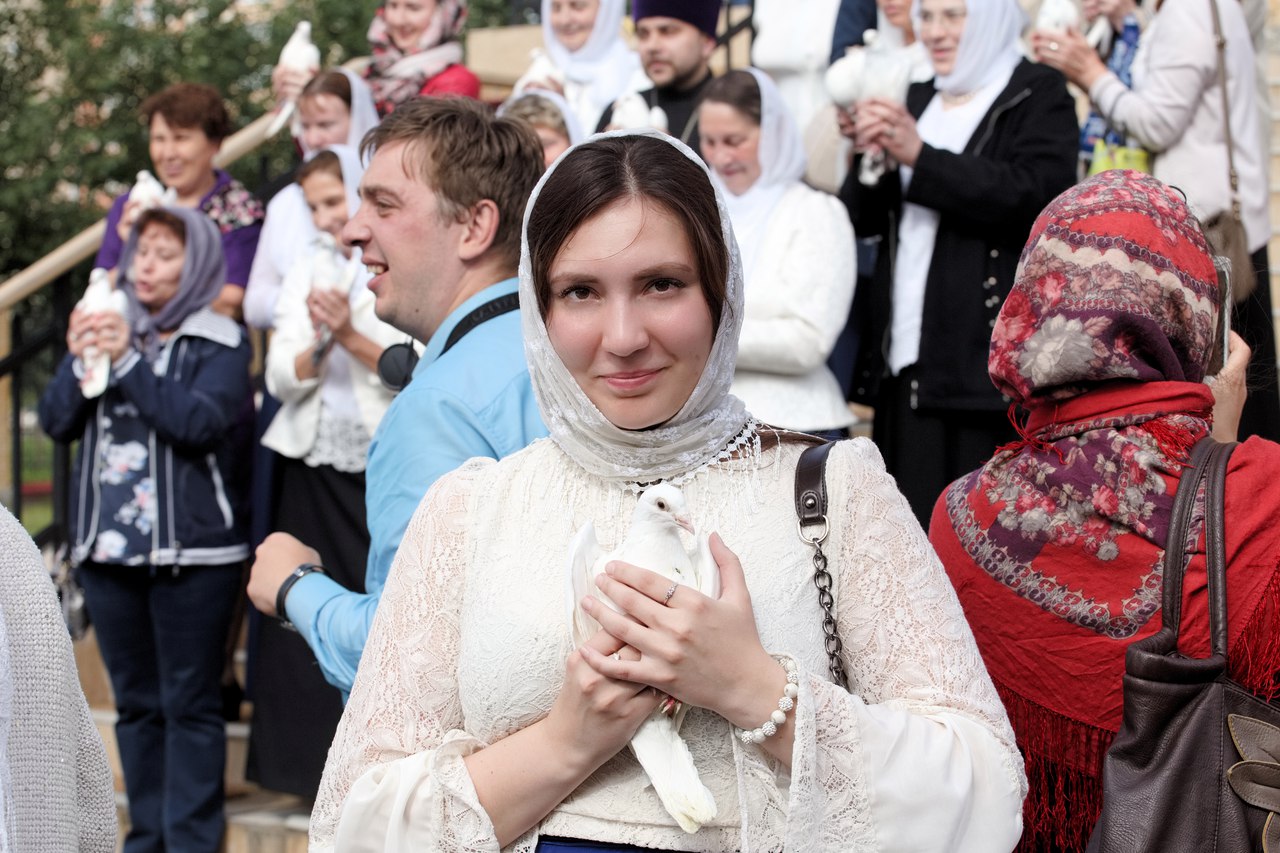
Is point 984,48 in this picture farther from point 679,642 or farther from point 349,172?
point 679,642

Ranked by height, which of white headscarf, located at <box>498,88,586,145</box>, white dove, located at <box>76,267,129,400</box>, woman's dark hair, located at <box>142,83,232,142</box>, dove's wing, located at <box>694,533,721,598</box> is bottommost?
white dove, located at <box>76,267,129,400</box>

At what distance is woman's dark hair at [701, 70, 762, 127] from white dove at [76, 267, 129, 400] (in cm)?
226

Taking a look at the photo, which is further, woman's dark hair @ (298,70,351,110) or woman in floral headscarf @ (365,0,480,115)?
woman in floral headscarf @ (365,0,480,115)

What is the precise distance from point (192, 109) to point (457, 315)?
4.27 m

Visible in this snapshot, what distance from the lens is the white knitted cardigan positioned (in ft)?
7.26

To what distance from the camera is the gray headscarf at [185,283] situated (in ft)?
18.1

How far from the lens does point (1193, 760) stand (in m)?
2.34

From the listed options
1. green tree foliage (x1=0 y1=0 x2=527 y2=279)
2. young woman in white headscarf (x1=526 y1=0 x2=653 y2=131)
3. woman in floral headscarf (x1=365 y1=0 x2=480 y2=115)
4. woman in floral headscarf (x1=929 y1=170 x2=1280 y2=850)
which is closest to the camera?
woman in floral headscarf (x1=929 y1=170 x2=1280 y2=850)

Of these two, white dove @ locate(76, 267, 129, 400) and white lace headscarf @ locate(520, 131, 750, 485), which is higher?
white lace headscarf @ locate(520, 131, 750, 485)

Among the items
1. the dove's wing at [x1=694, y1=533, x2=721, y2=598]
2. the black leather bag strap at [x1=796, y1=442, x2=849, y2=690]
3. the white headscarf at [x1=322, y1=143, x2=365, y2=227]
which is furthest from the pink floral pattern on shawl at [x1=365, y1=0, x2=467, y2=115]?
the dove's wing at [x1=694, y1=533, x2=721, y2=598]

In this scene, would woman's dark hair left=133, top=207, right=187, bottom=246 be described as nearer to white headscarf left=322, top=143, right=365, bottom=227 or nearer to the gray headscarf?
the gray headscarf

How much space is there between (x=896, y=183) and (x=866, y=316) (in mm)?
572

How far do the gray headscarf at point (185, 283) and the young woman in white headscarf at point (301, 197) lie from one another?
1.21ft

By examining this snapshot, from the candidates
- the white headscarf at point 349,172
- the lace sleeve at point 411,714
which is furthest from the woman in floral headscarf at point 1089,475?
the white headscarf at point 349,172
